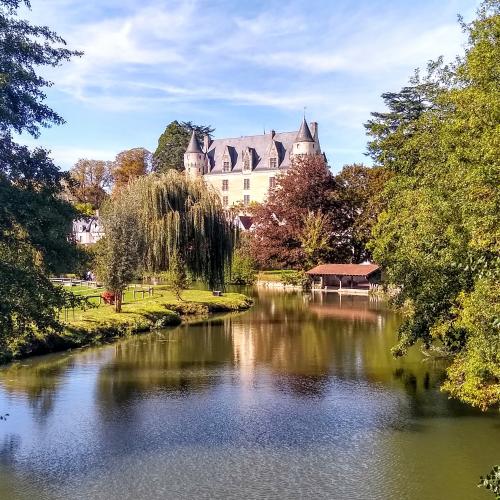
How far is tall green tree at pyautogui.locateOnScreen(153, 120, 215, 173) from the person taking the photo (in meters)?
97.3

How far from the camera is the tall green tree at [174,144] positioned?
9731 centimetres

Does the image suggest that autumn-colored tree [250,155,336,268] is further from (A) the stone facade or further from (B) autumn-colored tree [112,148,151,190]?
(B) autumn-colored tree [112,148,151,190]

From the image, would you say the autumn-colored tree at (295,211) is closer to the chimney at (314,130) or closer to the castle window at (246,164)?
the chimney at (314,130)

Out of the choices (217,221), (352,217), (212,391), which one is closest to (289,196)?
(352,217)

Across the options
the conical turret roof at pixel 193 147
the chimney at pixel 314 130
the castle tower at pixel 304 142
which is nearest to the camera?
the castle tower at pixel 304 142

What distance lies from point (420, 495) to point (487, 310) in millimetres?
3794

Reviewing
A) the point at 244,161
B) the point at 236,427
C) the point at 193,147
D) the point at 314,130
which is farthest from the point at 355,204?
the point at 236,427

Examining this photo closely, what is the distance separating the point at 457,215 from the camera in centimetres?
1417

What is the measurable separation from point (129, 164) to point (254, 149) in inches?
774

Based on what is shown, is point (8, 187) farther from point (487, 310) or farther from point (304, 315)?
point (304, 315)

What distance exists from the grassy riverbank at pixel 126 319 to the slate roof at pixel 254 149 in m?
51.6

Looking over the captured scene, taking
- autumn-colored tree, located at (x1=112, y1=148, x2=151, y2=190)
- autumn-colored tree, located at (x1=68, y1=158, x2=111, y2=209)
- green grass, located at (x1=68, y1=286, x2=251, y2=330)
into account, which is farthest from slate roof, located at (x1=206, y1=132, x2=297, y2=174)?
green grass, located at (x1=68, y1=286, x2=251, y2=330)

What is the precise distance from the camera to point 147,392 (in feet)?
60.1

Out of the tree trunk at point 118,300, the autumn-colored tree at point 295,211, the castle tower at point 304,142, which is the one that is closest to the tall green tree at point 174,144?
the castle tower at point 304,142
